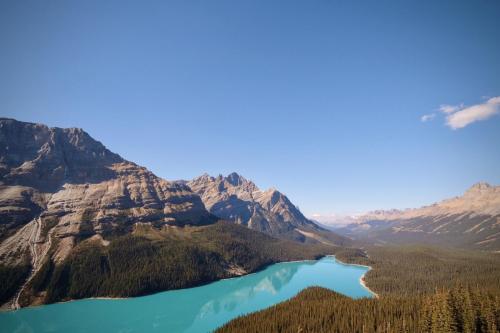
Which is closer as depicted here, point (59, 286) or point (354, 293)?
point (59, 286)

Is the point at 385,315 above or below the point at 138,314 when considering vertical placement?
above

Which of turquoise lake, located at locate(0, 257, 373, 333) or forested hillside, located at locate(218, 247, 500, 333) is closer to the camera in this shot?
forested hillside, located at locate(218, 247, 500, 333)

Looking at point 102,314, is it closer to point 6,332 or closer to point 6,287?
point 6,332

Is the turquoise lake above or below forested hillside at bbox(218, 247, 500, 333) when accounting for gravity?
below

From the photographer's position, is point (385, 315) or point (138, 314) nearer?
point (385, 315)

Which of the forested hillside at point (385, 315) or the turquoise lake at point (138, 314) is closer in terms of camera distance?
the forested hillside at point (385, 315)

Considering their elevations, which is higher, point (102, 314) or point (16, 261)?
point (16, 261)

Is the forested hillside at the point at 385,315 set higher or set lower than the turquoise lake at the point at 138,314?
higher

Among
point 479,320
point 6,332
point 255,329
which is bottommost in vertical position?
point 6,332

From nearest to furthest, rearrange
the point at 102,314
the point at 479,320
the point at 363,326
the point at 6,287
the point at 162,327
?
the point at 479,320 → the point at 363,326 → the point at 162,327 → the point at 102,314 → the point at 6,287

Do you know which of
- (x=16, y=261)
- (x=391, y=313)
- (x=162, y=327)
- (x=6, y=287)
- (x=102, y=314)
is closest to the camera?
(x=391, y=313)

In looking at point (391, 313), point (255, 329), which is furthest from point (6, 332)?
point (391, 313)
